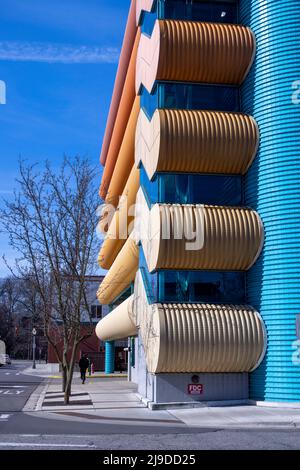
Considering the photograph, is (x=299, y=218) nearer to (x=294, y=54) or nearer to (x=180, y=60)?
(x=294, y=54)

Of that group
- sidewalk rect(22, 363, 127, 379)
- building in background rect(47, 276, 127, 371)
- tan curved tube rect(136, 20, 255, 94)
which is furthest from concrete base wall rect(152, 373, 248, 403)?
building in background rect(47, 276, 127, 371)

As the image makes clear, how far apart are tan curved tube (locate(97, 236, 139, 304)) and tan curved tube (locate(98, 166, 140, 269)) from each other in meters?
1.28

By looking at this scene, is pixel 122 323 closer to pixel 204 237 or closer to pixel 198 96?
pixel 204 237

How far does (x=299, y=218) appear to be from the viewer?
70.8 ft

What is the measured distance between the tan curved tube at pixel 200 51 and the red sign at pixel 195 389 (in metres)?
11.2

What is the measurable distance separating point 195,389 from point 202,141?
8704mm

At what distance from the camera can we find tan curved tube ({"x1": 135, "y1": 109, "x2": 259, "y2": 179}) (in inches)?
893

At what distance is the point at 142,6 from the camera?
93.4 feet

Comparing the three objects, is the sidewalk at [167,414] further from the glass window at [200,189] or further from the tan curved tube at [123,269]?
the tan curved tube at [123,269]

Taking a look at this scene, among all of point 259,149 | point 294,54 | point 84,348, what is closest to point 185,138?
point 259,149

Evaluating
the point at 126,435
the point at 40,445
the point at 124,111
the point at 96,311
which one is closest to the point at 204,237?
the point at 126,435

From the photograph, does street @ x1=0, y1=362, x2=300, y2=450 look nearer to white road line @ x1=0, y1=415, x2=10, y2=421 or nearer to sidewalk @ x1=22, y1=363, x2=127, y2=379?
white road line @ x1=0, y1=415, x2=10, y2=421

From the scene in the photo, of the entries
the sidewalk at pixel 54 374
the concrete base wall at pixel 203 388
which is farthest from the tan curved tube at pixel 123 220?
the concrete base wall at pixel 203 388
